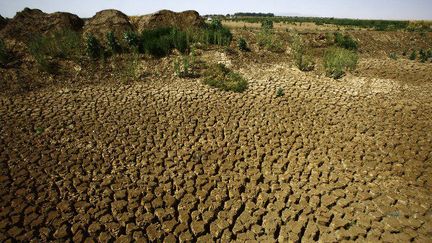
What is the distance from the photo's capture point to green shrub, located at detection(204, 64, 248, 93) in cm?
815

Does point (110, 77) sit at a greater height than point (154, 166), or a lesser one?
greater

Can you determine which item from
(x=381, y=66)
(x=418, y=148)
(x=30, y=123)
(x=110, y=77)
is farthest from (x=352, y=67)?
(x=30, y=123)

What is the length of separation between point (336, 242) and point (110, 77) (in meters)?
7.30

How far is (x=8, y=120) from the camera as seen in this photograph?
622 cm

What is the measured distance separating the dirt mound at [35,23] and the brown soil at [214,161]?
287cm

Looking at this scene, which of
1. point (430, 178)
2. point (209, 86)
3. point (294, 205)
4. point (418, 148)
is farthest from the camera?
point (209, 86)

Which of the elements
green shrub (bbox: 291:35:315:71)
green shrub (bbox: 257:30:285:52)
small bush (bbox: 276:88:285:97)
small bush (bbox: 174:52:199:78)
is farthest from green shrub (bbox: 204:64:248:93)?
green shrub (bbox: 257:30:285:52)

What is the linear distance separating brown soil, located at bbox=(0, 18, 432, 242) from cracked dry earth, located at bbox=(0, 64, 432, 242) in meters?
0.02

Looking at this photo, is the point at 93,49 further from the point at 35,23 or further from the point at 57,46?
the point at 35,23

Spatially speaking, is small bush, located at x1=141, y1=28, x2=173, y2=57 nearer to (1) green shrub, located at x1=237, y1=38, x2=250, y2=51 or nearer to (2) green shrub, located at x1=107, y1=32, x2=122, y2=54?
(2) green shrub, located at x1=107, y1=32, x2=122, y2=54

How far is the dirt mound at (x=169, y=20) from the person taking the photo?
1253 centimetres

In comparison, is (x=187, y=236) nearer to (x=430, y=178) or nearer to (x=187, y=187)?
(x=187, y=187)

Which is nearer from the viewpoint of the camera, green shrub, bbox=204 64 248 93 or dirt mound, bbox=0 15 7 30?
green shrub, bbox=204 64 248 93

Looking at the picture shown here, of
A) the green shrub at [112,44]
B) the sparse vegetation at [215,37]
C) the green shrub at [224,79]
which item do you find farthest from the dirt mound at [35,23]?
the green shrub at [224,79]
